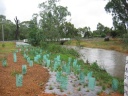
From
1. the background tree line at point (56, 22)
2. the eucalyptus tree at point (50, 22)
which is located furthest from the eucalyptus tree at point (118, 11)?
the eucalyptus tree at point (50, 22)

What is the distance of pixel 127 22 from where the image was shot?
1442 inches

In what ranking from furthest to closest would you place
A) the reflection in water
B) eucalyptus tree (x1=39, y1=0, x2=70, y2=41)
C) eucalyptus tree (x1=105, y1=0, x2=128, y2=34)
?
eucalyptus tree (x1=105, y1=0, x2=128, y2=34), eucalyptus tree (x1=39, y1=0, x2=70, y2=41), the reflection in water

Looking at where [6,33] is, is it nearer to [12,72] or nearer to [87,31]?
[87,31]

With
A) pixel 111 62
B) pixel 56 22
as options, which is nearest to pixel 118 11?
pixel 56 22

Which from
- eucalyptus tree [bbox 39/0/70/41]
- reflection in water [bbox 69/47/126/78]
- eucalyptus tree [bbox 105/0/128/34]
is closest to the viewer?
reflection in water [bbox 69/47/126/78]

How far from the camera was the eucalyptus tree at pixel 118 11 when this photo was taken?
3557cm

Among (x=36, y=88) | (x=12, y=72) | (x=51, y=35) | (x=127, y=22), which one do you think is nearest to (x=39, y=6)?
(x=51, y=35)

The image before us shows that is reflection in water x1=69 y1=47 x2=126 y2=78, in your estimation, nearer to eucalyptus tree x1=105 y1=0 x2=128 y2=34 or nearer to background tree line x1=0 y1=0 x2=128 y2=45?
background tree line x1=0 y1=0 x2=128 y2=45

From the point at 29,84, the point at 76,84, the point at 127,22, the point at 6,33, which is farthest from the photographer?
the point at 6,33

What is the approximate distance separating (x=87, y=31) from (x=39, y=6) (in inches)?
1084

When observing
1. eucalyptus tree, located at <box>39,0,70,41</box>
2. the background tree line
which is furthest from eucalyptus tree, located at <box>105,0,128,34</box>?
eucalyptus tree, located at <box>39,0,70,41</box>

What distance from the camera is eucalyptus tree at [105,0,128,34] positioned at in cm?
3557

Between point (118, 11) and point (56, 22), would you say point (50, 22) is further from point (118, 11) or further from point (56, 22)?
point (118, 11)

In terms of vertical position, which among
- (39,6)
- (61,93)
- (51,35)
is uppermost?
(39,6)
